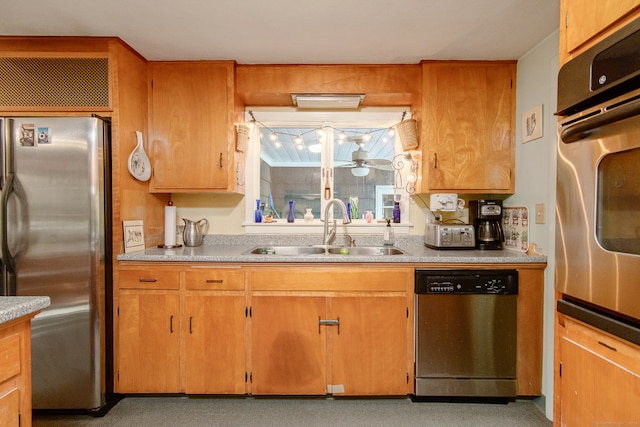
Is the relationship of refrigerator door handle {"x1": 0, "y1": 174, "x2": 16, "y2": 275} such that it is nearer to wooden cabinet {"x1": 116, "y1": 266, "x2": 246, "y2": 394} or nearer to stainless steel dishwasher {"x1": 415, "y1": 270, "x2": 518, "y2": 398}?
wooden cabinet {"x1": 116, "y1": 266, "x2": 246, "y2": 394}

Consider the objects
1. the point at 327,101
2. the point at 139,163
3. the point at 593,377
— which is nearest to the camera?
the point at 593,377

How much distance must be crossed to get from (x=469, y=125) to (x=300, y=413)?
2.25 metres

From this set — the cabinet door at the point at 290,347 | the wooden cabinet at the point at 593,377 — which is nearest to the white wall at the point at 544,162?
the wooden cabinet at the point at 593,377

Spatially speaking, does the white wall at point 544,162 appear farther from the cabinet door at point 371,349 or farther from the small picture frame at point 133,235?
the small picture frame at point 133,235

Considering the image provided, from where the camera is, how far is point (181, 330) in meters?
1.93

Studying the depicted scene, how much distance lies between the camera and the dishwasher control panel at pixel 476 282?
1859mm

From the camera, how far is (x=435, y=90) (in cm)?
221

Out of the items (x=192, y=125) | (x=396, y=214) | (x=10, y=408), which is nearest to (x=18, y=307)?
(x=10, y=408)

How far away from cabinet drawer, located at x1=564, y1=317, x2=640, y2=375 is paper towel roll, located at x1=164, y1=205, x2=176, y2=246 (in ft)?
7.84

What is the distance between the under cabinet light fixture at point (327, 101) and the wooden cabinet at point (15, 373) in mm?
2010

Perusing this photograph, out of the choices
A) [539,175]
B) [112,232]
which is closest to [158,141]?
[112,232]

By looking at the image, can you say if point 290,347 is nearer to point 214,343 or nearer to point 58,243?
point 214,343

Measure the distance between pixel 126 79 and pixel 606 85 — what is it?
2477mm

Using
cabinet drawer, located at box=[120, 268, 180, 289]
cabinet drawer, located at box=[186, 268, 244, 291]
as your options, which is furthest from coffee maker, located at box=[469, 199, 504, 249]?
cabinet drawer, located at box=[120, 268, 180, 289]
